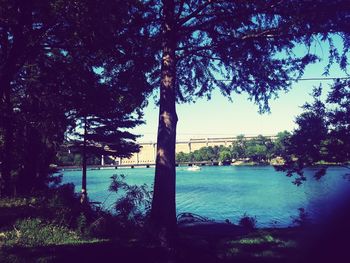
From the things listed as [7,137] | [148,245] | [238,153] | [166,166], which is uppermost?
[7,137]

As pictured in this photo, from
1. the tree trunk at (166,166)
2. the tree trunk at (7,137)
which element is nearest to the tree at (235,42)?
the tree trunk at (166,166)

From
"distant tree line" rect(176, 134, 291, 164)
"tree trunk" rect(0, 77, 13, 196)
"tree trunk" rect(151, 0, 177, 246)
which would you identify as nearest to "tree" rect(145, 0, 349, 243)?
"tree trunk" rect(151, 0, 177, 246)

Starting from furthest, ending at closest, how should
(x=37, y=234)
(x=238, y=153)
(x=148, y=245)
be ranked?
1. (x=238, y=153)
2. (x=37, y=234)
3. (x=148, y=245)

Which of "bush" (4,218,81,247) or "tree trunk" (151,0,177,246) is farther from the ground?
"tree trunk" (151,0,177,246)

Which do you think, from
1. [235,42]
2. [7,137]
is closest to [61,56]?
[7,137]

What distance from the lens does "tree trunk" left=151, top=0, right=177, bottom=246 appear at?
8.28 m

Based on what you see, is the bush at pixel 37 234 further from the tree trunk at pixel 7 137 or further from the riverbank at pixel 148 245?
the tree trunk at pixel 7 137

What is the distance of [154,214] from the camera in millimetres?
8477

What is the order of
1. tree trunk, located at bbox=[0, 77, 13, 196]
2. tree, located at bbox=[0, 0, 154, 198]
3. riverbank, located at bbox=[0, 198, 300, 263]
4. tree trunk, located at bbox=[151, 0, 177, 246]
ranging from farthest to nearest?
tree trunk, located at bbox=[0, 77, 13, 196]
tree trunk, located at bbox=[151, 0, 177, 246]
tree, located at bbox=[0, 0, 154, 198]
riverbank, located at bbox=[0, 198, 300, 263]

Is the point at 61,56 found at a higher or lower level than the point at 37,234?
higher

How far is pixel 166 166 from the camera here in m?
8.58

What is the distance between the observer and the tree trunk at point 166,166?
27.2 feet

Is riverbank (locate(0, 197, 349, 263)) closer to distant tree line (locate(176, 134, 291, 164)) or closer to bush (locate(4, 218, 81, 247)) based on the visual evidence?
bush (locate(4, 218, 81, 247))

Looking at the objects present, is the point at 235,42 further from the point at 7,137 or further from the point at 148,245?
the point at 7,137
